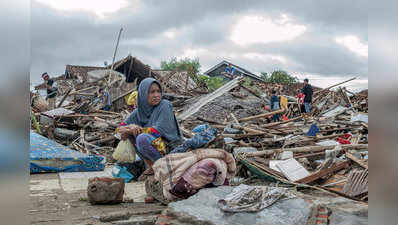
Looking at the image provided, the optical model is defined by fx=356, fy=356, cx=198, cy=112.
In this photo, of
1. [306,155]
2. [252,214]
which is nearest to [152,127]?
[252,214]

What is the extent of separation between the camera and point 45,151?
5297 mm

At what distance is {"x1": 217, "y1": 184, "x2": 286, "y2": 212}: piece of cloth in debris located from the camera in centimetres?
244

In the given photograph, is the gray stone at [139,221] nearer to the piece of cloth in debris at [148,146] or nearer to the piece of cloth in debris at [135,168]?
the piece of cloth in debris at [148,146]

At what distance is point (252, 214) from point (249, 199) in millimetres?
170

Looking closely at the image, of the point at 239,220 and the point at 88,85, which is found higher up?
the point at 88,85

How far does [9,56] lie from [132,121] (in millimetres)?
3330

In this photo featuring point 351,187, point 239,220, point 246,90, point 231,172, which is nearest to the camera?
point 239,220

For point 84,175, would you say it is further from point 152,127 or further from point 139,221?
point 139,221

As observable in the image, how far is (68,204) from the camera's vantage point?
10.6ft

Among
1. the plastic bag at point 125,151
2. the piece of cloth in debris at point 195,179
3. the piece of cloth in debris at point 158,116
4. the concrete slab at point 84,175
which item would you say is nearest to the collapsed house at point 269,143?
the piece of cloth in debris at point 195,179

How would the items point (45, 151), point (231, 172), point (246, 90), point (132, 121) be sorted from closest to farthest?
point (231, 172), point (132, 121), point (45, 151), point (246, 90)

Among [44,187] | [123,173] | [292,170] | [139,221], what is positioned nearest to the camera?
[139,221]

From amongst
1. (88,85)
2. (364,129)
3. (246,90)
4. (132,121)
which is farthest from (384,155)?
(88,85)

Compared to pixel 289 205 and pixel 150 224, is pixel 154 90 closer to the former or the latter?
pixel 150 224
